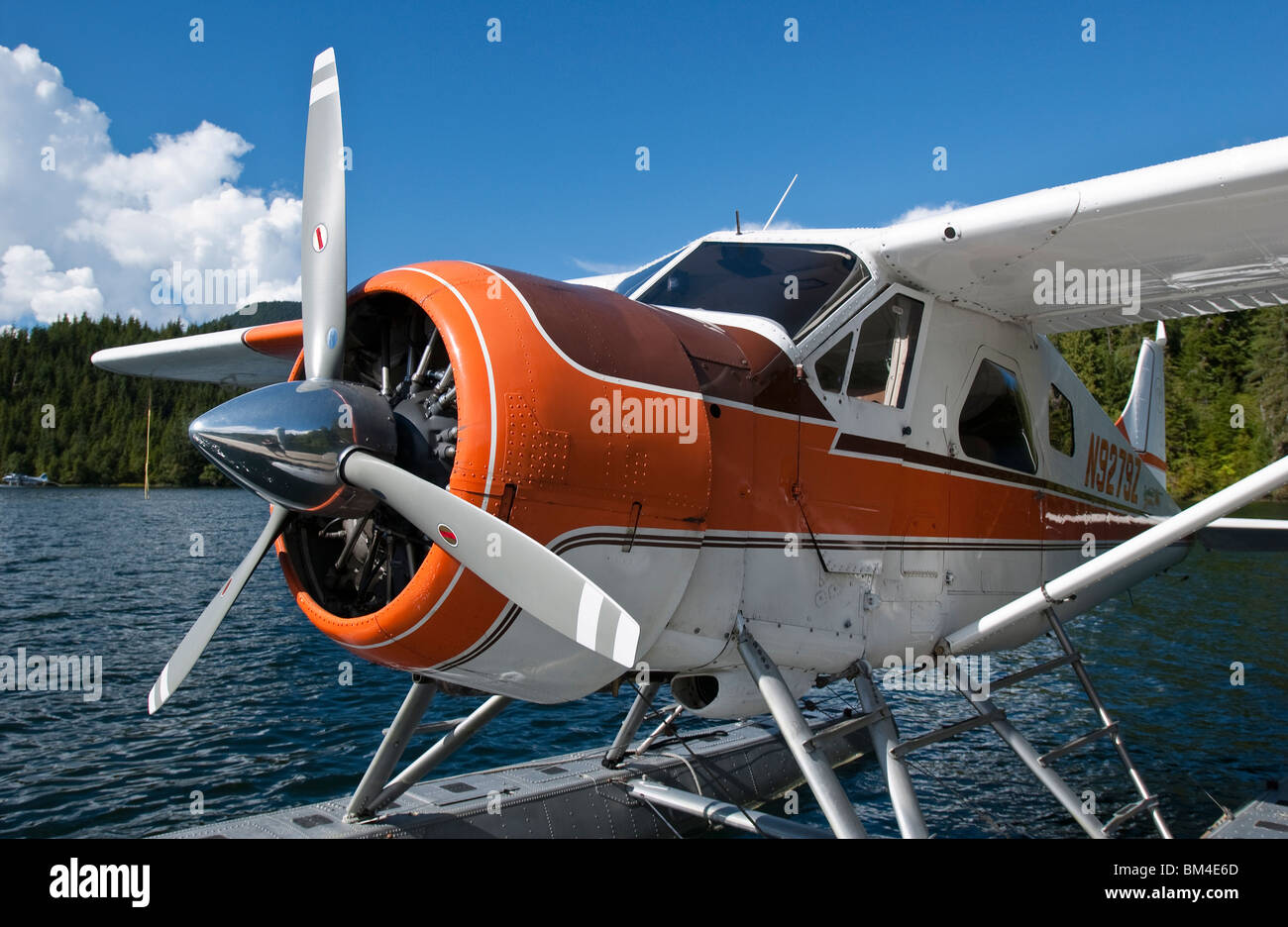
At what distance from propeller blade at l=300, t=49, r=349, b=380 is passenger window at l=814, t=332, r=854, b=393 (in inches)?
83.7

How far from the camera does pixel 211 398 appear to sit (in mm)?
86000

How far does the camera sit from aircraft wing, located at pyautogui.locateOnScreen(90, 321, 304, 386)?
19.9 ft

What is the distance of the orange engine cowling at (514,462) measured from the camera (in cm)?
287

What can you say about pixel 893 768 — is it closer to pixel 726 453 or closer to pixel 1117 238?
pixel 726 453

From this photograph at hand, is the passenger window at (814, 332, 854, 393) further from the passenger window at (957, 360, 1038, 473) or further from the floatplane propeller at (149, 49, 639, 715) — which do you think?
the floatplane propeller at (149, 49, 639, 715)

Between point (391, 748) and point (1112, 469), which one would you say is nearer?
point (391, 748)

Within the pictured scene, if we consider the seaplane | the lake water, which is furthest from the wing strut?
the lake water

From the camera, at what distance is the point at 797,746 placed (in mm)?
3670

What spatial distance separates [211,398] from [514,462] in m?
93.5

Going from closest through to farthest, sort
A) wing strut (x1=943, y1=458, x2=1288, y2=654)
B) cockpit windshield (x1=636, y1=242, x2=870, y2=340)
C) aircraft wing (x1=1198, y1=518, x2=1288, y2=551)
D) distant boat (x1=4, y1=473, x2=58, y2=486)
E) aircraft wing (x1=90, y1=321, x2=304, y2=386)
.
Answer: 1. wing strut (x1=943, y1=458, x2=1288, y2=654)
2. cockpit windshield (x1=636, y1=242, x2=870, y2=340)
3. aircraft wing (x1=90, y1=321, x2=304, y2=386)
4. aircraft wing (x1=1198, y1=518, x2=1288, y2=551)
5. distant boat (x1=4, y1=473, x2=58, y2=486)

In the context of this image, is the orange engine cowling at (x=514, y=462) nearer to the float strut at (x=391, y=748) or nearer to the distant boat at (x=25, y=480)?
the float strut at (x=391, y=748)

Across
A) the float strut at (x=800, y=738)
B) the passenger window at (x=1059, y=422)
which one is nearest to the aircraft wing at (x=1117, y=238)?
the passenger window at (x=1059, y=422)

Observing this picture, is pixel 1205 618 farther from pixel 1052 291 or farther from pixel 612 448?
pixel 612 448

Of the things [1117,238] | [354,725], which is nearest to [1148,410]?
[1117,238]
